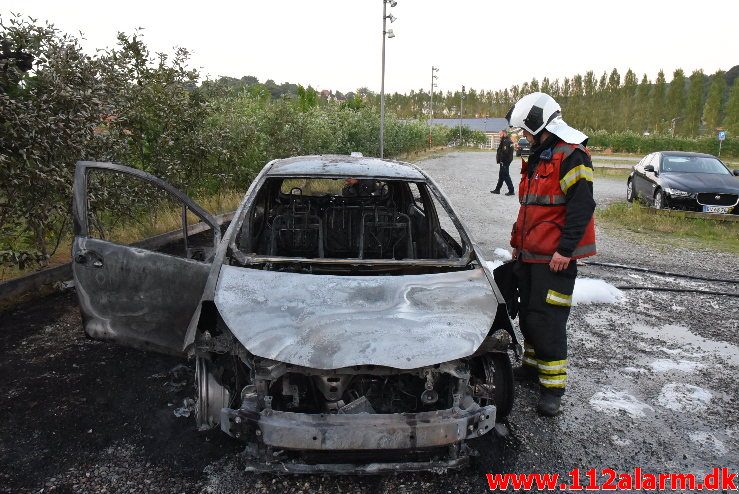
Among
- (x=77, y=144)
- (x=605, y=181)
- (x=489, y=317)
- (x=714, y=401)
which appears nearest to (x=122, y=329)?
(x=489, y=317)

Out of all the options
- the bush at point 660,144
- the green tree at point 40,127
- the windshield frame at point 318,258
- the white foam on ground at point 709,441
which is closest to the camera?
the white foam on ground at point 709,441

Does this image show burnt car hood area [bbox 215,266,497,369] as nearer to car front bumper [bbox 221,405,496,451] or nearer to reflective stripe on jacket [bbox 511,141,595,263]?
car front bumper [bbox 221,405,496,451]

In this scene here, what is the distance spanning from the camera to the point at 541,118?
3367 mm

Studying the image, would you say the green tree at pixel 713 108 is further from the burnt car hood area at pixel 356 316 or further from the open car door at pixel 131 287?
the open car door at pixel 131 287

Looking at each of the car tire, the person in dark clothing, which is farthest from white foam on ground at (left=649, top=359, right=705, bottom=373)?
the person in dark clothing

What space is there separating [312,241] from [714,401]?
3123mm

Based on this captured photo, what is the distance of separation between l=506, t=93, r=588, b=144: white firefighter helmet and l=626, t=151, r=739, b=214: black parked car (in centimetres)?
895

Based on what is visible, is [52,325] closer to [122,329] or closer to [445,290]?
[122,329]

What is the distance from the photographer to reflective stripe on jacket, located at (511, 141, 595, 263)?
10.7 ft

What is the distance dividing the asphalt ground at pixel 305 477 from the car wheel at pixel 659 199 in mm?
6618

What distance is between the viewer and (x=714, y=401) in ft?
11.8

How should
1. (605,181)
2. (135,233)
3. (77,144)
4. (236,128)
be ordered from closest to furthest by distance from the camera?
(77,144) → (135,233) → (236,128) → (605,181)

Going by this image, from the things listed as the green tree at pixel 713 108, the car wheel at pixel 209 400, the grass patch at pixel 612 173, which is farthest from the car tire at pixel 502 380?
the green tree at pixel 713 108

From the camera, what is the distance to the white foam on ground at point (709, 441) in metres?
3.04
